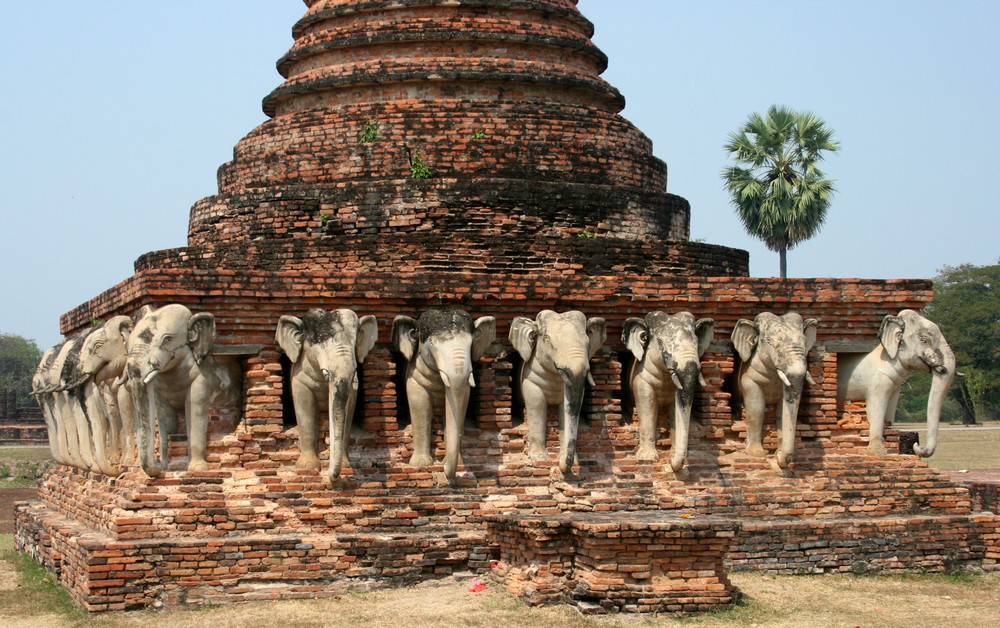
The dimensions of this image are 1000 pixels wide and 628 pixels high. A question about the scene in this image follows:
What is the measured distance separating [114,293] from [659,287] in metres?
5.47

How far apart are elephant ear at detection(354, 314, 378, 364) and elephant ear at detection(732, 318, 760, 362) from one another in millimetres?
3618

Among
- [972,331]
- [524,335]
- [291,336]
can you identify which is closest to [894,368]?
[524,335]

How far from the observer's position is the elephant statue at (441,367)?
41.6ft

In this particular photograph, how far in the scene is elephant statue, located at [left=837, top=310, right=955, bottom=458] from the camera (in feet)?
45.3

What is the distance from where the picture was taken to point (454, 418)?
41.7 ft

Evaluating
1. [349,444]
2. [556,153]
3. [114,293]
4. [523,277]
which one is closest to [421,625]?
[349,444]

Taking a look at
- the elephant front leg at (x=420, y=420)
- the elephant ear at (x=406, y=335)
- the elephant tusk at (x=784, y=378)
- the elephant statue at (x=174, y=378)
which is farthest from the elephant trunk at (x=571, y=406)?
the elephant statue at (x=174, y=378)

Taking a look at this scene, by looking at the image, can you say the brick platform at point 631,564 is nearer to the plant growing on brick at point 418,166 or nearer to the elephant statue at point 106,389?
the elephant statue at point 106,389

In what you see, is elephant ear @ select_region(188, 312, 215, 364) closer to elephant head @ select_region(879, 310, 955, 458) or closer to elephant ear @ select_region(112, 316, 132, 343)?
elephant ear @ select_region(112, 316, 132, 343)

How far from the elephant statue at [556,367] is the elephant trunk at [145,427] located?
3.44 m

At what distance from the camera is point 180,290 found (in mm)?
12508

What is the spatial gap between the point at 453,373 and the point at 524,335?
2.92 ft

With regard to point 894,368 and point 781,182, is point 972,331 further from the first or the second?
point 894,368

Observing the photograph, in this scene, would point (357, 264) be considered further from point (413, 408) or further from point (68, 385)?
point (68, 385)
